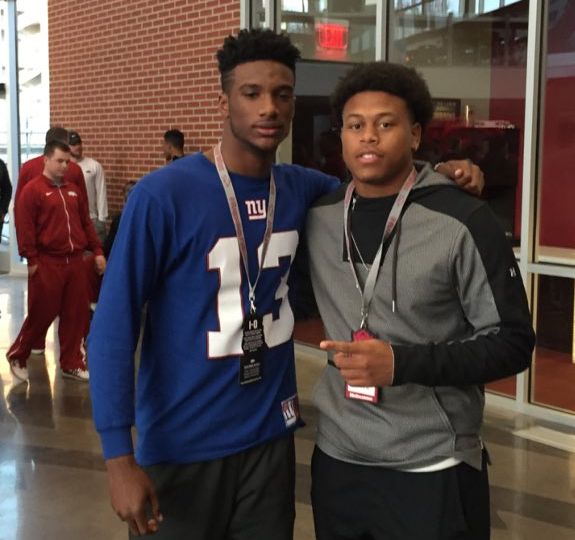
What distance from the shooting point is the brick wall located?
768 centimetres

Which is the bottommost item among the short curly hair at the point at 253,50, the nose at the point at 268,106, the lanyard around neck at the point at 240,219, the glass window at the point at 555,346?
the glass window at the point at 555,346

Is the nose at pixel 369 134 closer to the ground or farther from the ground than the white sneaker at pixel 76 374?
farther from the ground

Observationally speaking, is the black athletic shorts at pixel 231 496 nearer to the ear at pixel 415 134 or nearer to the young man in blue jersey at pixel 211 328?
the young man in blue jersey at pixel 211 328

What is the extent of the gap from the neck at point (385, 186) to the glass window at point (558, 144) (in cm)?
361

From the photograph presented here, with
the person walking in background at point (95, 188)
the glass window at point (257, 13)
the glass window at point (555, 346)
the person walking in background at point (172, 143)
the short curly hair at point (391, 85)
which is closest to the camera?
the short curly hair at point (391, 85)

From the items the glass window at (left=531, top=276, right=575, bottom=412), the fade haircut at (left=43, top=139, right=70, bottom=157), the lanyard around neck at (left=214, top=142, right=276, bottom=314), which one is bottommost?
the glass window at (left=531, top=276, right=575, bottom=412)

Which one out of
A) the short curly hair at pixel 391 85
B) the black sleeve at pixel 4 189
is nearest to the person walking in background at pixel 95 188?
the black sleeve at pixel 4 189

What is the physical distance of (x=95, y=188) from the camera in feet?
28.8

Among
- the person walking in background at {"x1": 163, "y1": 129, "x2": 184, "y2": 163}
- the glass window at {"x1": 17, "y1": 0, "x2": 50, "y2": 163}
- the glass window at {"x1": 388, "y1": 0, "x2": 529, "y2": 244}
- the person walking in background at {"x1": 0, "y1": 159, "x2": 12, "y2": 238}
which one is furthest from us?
the glass window at {"x1": 17, "y1": 0, "x2": 50, "y2": 163}

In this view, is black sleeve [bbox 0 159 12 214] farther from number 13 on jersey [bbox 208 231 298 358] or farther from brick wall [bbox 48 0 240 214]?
number 13 on jersey [bbox 208 231 298 358]

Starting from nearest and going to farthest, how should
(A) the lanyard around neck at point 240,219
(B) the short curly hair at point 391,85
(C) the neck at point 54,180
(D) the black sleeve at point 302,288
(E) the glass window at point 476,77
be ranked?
(B) the short curly hair at point 391,85 < (A) the lanyard around neck at point 240,219 < (D) the black sleeve at point 302,288 < (E) the glass window at point 476,77 < (C) the neck at point 54,180

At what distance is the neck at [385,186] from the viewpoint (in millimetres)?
1829

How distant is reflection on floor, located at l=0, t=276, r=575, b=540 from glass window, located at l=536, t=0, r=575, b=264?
1167 mm

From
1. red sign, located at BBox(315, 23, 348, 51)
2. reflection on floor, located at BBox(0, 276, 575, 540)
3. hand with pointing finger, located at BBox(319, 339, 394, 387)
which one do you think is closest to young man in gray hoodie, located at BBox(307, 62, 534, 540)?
hand with pointing finger, located at BBox(319, 339, 394, 387)
